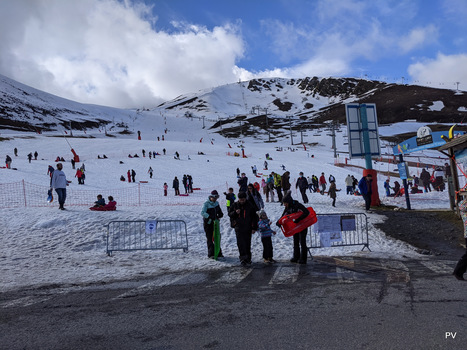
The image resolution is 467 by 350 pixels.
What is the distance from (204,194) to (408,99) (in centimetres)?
14647

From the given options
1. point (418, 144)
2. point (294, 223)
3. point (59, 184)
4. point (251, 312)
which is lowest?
point (251, 312)

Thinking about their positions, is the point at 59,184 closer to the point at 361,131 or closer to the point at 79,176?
the point at 361,131

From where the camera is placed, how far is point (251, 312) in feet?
15.0

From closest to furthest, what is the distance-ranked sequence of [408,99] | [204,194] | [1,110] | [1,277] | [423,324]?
[423,324] → [1,277] → [204,194] → [1,110] → [408,99]

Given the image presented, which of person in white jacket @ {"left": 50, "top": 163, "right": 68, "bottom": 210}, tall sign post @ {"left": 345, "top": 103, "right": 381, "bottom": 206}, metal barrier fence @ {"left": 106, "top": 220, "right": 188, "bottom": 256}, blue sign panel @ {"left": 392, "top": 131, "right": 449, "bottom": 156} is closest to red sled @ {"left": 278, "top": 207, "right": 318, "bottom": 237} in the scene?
metal barrier fence @ {"left": 106, "top": 220, "right": 188, "bottom": 256}

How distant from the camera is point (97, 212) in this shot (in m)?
12.7

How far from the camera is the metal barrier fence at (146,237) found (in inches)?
395

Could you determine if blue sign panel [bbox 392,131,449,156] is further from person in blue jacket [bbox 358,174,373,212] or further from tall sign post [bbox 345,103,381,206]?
person in blue jacket [bbox 358,174,373,212]

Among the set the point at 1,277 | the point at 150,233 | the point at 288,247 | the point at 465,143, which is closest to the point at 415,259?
the point at 288,247

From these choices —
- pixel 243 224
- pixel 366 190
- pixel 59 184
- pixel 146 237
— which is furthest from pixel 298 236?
pixel 59 184

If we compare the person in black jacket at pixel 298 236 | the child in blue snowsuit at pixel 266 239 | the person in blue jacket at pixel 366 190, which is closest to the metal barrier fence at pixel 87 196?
the person in blue jacket at pixel 366 190

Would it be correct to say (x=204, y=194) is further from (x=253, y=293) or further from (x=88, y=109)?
(x=88, y=109)

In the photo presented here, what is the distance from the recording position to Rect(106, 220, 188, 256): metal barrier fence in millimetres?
10023

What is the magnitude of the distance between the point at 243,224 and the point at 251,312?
3.64 meters
